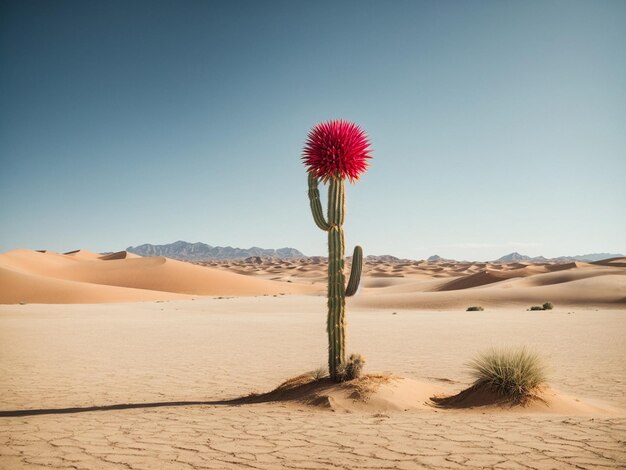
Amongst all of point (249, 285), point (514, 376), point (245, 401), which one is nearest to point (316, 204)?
point (245, 401)

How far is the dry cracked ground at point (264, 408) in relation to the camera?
5637mm

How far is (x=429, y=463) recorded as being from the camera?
5332 mm

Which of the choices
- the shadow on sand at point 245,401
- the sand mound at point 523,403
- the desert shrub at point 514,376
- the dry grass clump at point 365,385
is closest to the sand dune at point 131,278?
the shadow on sand at point 245,401

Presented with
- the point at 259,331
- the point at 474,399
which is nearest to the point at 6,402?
the point at 474,399

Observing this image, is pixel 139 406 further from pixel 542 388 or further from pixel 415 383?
pixel 542 388

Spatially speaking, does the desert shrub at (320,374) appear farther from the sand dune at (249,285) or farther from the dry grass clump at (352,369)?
the sand dune at (249,285)

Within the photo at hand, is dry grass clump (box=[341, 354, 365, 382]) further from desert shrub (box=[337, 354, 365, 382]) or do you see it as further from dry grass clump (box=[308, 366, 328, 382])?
dry grass clump (box=[308, 366, 328, 382])

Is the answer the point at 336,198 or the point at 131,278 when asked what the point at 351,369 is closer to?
the point at 336,198

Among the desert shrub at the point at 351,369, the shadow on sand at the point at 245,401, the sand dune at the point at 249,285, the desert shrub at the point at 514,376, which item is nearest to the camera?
the desert shrub at the point at 514,376

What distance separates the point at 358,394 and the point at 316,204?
367cm

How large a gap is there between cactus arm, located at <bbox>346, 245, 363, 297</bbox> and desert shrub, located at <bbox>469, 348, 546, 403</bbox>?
2722mm

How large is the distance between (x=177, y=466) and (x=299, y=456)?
53.6 inches

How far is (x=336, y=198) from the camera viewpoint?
A: 31.3 feet

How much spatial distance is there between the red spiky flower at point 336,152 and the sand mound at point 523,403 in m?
4.53
